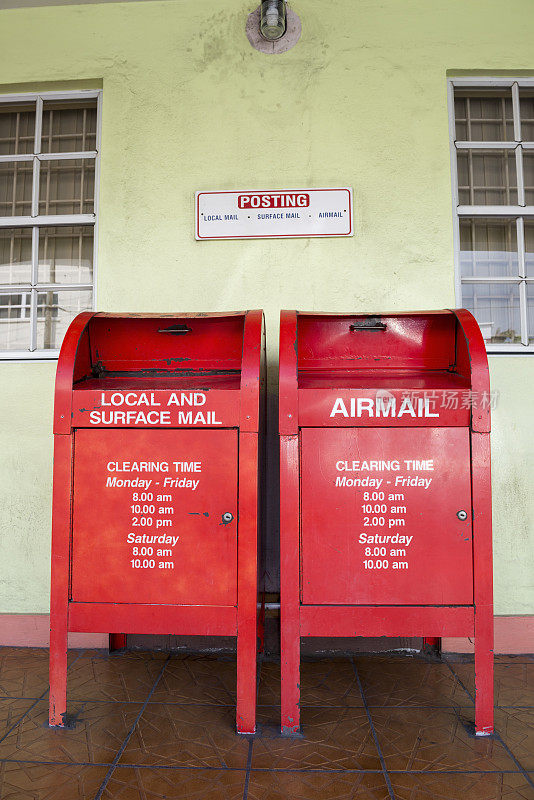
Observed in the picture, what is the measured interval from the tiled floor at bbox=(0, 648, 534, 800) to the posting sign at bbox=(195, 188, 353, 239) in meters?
2.22

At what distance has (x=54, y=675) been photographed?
2.03 m

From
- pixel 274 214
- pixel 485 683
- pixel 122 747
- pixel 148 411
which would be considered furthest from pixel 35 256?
pixel 485 683

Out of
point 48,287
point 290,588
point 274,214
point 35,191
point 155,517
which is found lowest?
point 290,588

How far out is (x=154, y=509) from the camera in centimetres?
205

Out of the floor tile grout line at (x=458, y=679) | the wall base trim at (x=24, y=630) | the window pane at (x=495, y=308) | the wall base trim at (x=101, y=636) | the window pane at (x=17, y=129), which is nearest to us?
the floor tile grout line at (x=458, y=679)

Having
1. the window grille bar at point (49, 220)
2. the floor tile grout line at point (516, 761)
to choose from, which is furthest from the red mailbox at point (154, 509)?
the window grille bar at point (49, 220)

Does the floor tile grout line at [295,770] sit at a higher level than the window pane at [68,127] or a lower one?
lower

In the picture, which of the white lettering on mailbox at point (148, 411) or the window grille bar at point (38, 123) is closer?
the white lettering on mailbox at point (148, 411)

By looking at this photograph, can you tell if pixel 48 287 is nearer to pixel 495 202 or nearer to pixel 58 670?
pixel 58 670

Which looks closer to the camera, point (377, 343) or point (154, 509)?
point (154, 509)

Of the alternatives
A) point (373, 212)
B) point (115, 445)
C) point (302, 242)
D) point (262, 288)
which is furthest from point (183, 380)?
point (373, 212)

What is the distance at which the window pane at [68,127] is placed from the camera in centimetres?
306

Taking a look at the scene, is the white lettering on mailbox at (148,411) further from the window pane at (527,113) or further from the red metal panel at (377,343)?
the window pane at (527,113)

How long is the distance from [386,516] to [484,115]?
2.41 metres
